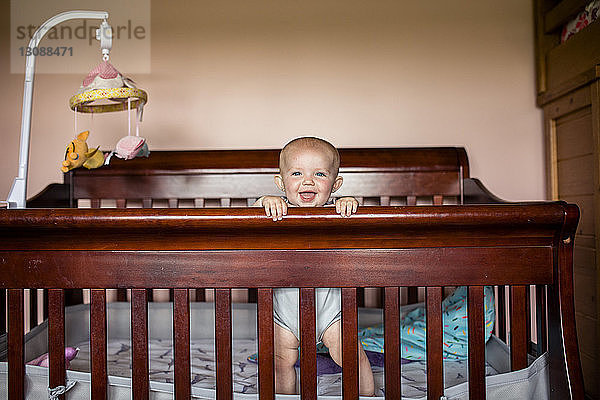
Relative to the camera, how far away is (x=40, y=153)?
2.09 m

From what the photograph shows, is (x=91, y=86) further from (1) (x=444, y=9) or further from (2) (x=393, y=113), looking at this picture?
(1) (x=444, y=9)

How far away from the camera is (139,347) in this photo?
3.45ft

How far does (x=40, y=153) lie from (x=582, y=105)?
70.5 inches

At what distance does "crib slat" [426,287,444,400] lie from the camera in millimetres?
1050

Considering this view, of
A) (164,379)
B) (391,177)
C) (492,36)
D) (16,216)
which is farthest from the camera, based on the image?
(492,36)

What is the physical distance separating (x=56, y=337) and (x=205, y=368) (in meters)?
0.45

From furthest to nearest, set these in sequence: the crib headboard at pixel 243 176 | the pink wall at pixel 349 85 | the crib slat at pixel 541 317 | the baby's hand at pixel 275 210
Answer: the pink wall at pixel 349 85
the crib headboard at pixel 243 176
the crib slat at pixel 541 317
the baby's hand at pixel 275 210

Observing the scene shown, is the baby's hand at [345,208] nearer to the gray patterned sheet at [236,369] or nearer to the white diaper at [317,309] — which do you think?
the white diaper at [317,309]

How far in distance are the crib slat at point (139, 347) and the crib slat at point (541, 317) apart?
2.38 ft

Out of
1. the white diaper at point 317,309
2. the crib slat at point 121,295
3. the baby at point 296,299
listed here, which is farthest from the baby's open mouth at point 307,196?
the crib slat at point 121,295

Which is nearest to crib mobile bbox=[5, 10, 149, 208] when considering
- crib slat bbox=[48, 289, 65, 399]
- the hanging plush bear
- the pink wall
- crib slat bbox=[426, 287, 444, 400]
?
the hanging plush bear

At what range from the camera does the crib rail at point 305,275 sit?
1047 mm

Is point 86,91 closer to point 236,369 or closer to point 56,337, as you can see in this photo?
point 56,337

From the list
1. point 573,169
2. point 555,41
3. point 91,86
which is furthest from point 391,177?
point 91,86
